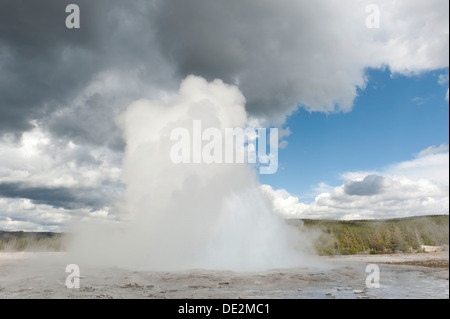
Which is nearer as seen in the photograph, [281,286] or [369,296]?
[369,296]

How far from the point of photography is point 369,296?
43.4 ft

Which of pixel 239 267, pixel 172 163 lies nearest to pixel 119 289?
pixel 239 267

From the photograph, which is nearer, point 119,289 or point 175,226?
point 119,289

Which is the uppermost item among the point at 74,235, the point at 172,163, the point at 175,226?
the point at 172,163
